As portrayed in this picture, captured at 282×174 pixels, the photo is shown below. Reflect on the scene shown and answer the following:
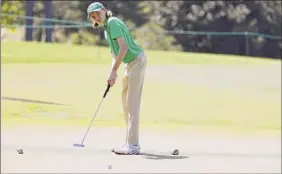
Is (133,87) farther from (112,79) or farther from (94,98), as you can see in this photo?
(94,98)

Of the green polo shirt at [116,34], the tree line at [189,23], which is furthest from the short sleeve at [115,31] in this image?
the tree line at [189,23]

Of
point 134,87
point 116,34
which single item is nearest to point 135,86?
point 134,87

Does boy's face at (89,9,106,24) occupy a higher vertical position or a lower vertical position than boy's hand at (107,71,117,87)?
higher

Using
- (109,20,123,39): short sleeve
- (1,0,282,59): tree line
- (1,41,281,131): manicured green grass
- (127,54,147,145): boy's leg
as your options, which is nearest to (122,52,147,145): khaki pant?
(127,54,147,145): boy's leg

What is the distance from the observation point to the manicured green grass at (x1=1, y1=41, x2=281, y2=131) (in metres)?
3.97

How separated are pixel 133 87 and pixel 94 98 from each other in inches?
61.9

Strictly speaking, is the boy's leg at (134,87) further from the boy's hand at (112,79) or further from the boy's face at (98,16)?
the boy's face at (98,16)

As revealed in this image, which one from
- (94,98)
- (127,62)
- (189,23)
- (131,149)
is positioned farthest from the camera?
(189,23)

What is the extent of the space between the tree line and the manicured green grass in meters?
2.20

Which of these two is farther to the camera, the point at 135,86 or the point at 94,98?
the point at 94,98

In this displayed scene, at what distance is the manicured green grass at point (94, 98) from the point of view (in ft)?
13.0

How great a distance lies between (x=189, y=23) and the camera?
19469 mm

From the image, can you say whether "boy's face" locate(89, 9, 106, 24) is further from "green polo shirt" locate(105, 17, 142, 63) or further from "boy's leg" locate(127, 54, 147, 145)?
"boy's leg" locate(127, 54, 147, 145)

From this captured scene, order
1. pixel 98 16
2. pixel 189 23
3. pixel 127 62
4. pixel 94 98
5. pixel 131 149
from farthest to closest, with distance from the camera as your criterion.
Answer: pixel 189 23
pixel 94 98
pixel 131 149
pixel 127 62
pixel 98 16
